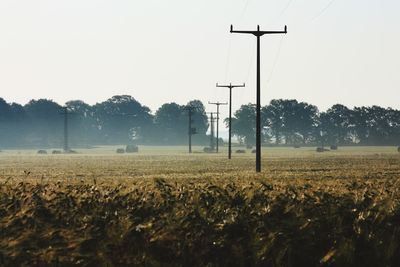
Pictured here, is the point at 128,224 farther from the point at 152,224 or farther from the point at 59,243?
the point at 59,243

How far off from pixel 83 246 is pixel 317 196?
463 cm

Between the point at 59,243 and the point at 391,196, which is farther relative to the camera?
the point at 391,196

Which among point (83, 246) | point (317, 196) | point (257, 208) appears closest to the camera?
point (83, 246)

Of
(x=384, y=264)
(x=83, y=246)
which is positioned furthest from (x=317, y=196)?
(x=83, y=246)

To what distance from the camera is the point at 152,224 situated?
10117mm

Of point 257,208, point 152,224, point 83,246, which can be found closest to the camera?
point 83,246

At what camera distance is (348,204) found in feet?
38.6

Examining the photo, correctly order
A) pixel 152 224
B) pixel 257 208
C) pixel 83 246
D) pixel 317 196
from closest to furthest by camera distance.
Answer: pixel 83 246 < pixel 152 224 < pixel 257 208 < pixel 317 196

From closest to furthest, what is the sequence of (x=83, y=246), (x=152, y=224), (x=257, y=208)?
(x=83, y=246) < (x=152, y=224) < (x=257, y=208)

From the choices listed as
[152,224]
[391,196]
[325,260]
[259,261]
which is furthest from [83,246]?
[391,196]

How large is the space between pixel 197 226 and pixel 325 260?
190cm

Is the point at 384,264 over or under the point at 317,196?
under

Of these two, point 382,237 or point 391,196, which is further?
point 391,196

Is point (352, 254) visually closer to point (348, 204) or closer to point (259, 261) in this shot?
point (259, 261)
